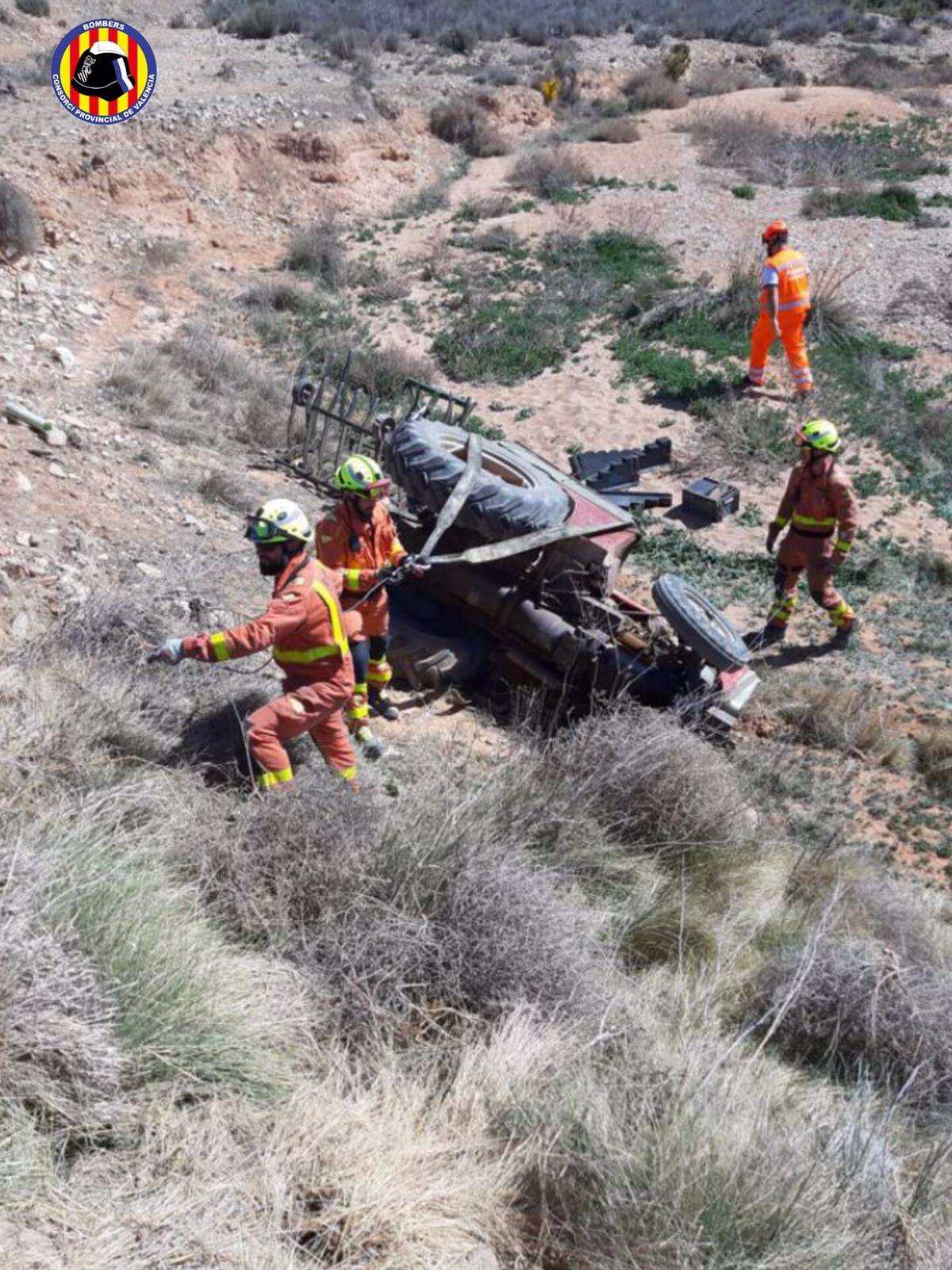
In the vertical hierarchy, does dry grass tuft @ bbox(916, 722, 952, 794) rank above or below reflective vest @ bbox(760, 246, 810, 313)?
below

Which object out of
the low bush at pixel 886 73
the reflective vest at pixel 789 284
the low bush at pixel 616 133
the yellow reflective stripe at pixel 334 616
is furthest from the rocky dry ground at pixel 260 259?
the low bush at pixel 886 73

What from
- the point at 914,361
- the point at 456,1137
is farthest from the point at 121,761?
the point at 914,361

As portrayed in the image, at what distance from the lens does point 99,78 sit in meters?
17.6

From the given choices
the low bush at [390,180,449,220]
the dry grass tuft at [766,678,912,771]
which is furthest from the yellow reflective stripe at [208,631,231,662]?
the low bush at [390,180,449,220]

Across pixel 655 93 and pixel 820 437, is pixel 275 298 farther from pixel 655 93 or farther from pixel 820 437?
pixel 655 93

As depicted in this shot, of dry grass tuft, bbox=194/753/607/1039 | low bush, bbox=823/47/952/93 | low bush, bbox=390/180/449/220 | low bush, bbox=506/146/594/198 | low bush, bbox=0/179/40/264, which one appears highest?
low bush, bbox=823/47/952/93

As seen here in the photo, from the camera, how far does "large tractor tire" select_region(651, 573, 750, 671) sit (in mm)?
6586

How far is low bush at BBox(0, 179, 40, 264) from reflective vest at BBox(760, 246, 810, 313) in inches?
340

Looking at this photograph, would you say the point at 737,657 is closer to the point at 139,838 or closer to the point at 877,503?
the point at 139,838

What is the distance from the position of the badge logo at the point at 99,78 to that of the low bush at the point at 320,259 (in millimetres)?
3191

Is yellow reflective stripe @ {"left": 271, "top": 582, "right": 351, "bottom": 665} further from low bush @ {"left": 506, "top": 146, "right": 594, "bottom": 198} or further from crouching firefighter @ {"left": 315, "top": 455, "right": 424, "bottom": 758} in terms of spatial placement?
low bush @ {"left": 506, "top": 146, "right": 594, "bottom": 198}

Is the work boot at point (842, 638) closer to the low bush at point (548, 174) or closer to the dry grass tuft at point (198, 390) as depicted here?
the dry grass tuft at point (198, 390)

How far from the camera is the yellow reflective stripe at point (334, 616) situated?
18.5ft

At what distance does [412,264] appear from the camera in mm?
16844
